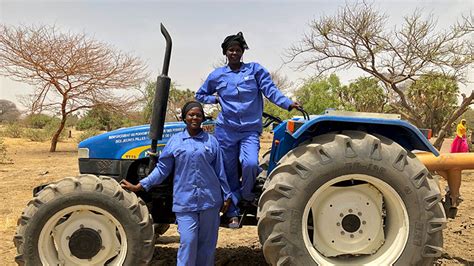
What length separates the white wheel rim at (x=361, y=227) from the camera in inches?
128

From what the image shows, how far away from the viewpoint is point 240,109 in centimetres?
364

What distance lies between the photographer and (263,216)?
314 centimetres

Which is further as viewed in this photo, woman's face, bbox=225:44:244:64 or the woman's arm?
woman's face, bbox=225:44:244:64

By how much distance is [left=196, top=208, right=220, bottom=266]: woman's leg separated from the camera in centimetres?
331

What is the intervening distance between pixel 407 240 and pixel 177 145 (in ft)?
6.23

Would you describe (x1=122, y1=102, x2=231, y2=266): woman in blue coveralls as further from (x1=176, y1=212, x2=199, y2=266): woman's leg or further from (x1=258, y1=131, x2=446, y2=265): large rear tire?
(x1=258, y1=131, x2=446, y2=265): large rear tire

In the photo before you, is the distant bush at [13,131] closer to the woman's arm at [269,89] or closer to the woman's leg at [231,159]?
the woman's leg at [231,159]

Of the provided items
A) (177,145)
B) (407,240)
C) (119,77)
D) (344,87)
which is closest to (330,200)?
(407,240)

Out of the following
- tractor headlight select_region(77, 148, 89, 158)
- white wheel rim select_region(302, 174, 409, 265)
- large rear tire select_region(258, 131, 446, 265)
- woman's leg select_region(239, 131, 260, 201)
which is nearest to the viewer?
large rear tire select_region(258, 131, 446, 265)

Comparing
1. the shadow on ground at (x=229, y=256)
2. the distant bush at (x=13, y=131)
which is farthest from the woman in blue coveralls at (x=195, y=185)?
the distant bush at (x=13, y=131)

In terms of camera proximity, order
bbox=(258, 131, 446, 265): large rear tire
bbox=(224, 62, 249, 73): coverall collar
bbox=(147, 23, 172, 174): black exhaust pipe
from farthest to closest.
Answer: bbox=(224, 62, 249, 73): coverall collar
bbox=(147, 23, 172, 174): black exhaust pipe
bbox=(258, 131, 446, 265): large rear tire

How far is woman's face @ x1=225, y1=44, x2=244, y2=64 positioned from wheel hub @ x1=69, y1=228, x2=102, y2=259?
1847mm

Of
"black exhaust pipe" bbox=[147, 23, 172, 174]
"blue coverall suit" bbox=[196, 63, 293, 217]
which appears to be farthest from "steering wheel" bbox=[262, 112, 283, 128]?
"black exhaust pipe" bbox=[147, 23, 172, 174]

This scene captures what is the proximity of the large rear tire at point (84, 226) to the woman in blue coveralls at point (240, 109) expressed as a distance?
806 mm
